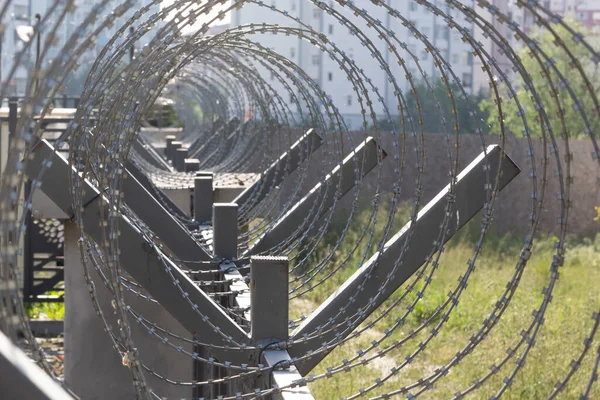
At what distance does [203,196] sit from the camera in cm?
923

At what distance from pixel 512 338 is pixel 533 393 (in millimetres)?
2047

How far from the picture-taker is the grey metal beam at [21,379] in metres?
1.62

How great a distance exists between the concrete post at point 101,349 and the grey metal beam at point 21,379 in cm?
527

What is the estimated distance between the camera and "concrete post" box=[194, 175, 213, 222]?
9219mm

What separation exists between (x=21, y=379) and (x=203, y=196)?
7.59m

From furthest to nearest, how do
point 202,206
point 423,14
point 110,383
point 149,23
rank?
1. point 423,14
2. point 202,206
3. point 110,383
4. point 149,23

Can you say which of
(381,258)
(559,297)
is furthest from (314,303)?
(381,258)

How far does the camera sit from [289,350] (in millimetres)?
4398

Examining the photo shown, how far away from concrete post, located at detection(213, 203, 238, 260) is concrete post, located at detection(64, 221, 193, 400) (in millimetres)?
681

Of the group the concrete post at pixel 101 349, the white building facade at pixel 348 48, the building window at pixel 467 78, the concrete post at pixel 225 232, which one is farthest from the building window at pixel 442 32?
the concrete post at pixel 225 232

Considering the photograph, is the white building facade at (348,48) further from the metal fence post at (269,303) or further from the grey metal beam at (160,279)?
the metal fence post at (269,303)

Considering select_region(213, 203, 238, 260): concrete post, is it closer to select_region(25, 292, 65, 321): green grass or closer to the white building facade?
select_region(25, 292, 65, 321): green grass

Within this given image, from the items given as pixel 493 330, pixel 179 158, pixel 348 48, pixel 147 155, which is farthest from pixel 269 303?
pixel 348 48

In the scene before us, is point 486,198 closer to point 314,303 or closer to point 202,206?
point 202,206
